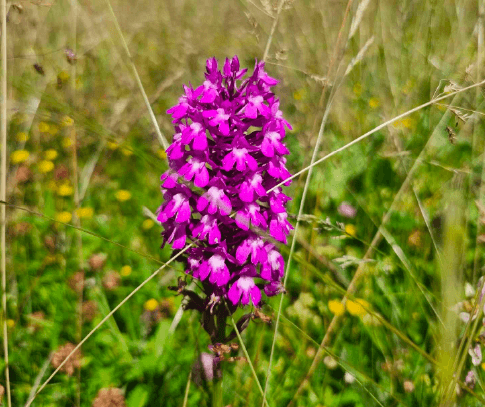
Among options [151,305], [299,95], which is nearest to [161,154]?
[299,95]

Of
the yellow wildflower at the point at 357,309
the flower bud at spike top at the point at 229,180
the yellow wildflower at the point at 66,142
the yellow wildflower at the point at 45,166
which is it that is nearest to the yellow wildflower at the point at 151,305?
the flower bud at spike top at the point at 229,180

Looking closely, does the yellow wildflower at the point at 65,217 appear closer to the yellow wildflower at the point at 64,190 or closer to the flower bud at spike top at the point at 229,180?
the yellow wildflower at the point at 64,190

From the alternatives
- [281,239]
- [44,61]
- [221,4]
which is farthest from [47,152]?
[221,4]

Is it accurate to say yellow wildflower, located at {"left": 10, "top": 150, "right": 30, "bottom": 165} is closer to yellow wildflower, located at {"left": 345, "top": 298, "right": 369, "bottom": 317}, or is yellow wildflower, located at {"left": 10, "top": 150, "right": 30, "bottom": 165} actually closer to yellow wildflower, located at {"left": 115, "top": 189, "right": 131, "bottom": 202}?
yellow wildflower, located at {"left": 115, "top": 189, "right": 131, "bottom": 202}

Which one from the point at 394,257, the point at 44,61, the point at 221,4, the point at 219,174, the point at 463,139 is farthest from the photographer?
the point at 221,4

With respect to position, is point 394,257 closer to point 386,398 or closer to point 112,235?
point 386,398

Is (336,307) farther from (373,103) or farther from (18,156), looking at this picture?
(18,156)

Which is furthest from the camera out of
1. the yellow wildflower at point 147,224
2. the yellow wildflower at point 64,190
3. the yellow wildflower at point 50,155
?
the yellow wildflower at point 50,155
